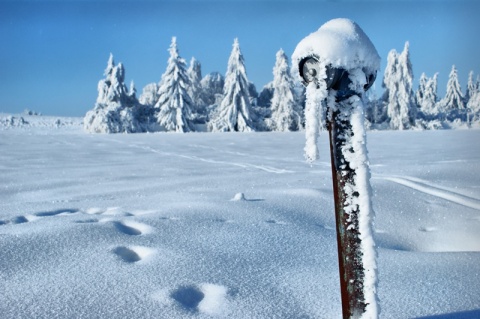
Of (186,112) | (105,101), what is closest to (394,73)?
(186,112)

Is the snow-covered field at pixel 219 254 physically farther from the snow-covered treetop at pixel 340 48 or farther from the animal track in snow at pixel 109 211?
the snow-covered treetop at pixel 340 48

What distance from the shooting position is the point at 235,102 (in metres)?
30.2

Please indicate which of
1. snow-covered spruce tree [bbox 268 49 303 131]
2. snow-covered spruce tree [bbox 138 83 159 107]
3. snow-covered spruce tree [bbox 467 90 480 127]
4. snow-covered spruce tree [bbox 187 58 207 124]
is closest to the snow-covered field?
snow-covered spruce tree [bbox 268 49 303 131]

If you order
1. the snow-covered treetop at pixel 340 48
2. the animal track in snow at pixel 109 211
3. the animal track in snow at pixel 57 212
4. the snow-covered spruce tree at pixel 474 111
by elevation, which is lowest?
the animal track in snow at pixel 109 211

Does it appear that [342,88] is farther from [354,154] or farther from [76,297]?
[76,297]

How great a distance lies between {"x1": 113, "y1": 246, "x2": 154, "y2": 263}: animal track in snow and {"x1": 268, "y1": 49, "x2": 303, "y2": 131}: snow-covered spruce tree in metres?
30.8

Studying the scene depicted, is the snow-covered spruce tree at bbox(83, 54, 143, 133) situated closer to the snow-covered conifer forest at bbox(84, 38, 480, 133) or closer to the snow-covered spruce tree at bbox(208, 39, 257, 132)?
the snow-covered conifer forest at bbox(84, 38, 480, 133)

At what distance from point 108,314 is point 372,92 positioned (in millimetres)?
1058

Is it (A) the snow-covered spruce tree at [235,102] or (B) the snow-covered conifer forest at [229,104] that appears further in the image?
(A) the snow-covered spruce tree at [235,102]

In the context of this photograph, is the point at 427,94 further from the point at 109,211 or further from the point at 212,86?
the point at 109,211

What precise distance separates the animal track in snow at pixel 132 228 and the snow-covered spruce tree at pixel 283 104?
3047 cm

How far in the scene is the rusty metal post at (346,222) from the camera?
0.87m

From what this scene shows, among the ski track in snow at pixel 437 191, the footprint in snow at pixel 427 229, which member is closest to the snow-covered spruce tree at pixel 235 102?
the ski track in snow at pixel 437 191

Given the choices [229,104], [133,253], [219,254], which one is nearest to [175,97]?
[229,104]
